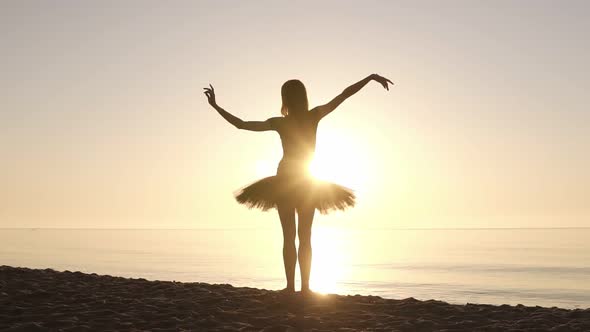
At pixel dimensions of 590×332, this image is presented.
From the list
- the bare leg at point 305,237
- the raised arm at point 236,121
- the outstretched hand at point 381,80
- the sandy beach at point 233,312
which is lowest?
the sandy beach at point 233,312

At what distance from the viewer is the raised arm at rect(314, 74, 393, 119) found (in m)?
9.46

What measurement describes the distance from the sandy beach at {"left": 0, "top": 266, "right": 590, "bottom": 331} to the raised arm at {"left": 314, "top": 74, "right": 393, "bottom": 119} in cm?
280

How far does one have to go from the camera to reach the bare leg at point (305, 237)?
31.9 feet

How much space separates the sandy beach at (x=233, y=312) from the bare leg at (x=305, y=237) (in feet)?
1.67

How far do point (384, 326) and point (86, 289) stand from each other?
207 inches

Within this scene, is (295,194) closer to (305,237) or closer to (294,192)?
(294,192)

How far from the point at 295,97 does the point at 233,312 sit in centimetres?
319

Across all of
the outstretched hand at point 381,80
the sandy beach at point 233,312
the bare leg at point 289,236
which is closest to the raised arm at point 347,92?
the outstretched hand at point 381,80

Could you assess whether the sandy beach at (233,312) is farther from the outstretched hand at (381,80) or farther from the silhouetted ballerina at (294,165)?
the outstretched hand at (381,80)

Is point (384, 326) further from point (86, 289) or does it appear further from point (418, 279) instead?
point (418, 279)

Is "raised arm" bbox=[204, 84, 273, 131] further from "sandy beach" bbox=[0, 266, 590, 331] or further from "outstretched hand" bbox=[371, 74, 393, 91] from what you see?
"sandy beach" bbox=[0, 266, 590, 331]

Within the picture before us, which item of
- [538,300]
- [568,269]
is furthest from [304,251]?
[568,269]

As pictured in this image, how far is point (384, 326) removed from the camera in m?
8.62

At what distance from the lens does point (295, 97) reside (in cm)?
973
